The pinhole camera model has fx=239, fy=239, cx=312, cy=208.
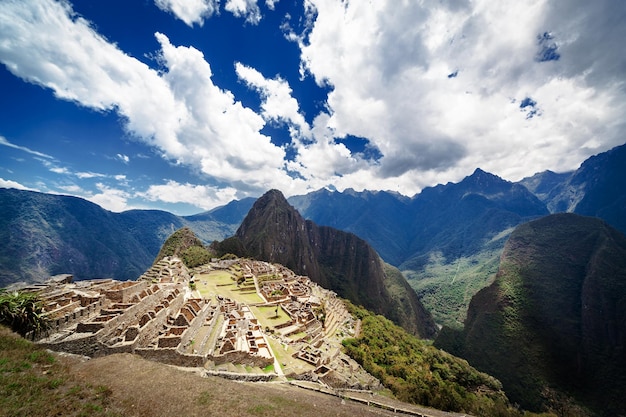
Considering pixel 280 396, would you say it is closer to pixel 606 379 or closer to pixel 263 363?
pixel 263 363

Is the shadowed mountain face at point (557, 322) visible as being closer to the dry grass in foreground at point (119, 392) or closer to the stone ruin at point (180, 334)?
the stone ruin at point (180, 334)

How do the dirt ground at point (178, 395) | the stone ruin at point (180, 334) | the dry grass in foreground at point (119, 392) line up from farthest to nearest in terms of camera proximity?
the stone ruin at point (180, 334), the dirt ground at point (178, 395), the dry grass in foreground at point (119, 392)

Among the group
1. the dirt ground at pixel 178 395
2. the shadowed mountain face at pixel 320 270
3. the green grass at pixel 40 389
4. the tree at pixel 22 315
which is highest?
the shadowed mountain face at pixel 320 270

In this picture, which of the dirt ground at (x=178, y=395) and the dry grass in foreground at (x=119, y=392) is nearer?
the dry grass in foreground at (x=119, y=392)

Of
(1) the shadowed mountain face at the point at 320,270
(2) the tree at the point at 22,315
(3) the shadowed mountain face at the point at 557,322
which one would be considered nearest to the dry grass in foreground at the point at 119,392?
(2) the tree at the point at 22,315

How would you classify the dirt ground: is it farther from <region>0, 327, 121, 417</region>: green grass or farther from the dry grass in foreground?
<region>0, 327, 121, 417</region>: green grass

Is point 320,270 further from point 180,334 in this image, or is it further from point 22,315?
point 22,315

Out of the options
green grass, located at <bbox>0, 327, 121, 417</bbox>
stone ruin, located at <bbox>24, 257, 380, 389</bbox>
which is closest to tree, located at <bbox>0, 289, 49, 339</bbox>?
stone ruin, located at <bbox>24, 257, 380, 389</bbox>
